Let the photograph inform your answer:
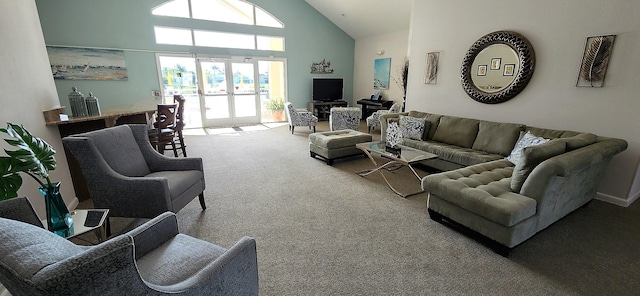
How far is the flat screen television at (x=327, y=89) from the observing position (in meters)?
8.55

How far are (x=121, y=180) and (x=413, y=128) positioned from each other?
3.77 m

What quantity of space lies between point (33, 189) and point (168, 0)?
5.82 m

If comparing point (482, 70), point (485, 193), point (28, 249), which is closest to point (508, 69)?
point (482, 70)

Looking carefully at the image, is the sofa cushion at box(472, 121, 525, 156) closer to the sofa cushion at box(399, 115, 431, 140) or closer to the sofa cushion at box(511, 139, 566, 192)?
the sofa cushion at box(399, 115, 431, 140)

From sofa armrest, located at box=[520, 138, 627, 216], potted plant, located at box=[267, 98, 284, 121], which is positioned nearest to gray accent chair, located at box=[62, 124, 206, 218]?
sofa armrest, located at box=[520, 138, 627, 216]

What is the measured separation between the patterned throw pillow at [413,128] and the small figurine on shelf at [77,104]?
4.12 metres

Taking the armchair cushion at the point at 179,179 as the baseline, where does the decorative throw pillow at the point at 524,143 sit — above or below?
above

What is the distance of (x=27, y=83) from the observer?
2.38 meters

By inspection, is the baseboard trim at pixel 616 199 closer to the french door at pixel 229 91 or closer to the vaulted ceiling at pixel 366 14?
the vaulted ceiling at pixel 366 14

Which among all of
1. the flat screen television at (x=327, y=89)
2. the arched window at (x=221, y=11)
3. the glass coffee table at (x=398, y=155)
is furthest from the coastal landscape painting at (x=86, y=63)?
the glass coffee table at (x=398, y=155)

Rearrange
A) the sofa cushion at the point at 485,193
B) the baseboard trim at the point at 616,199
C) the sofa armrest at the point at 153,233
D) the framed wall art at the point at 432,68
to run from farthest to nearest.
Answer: the framed wall art at the point at 432,68 < the baseboard trim at the point at 616,199 < the sofa cushion at the point at 485,193 < the sofa armrest at the point at 153,233

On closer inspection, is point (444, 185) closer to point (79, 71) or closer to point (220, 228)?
point (220, 228)

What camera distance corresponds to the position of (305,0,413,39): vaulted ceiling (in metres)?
6.48

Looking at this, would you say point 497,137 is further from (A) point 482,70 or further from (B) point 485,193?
(B) point 485,193
